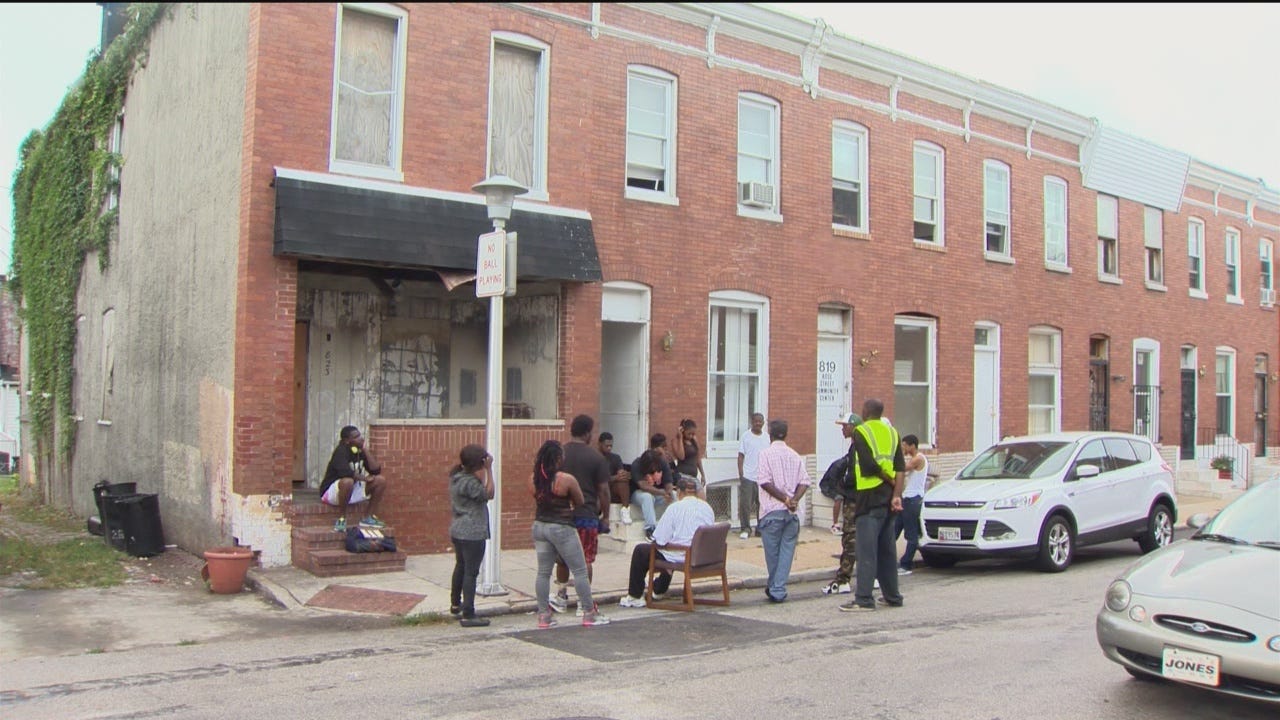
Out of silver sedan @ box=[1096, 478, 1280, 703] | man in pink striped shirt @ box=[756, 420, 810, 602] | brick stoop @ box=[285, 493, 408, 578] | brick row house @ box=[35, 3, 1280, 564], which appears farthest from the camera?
brick row house @ box=[35, 3, 1280, 564]

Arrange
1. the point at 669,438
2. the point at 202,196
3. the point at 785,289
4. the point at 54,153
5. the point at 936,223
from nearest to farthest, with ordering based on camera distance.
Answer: the point at 202,196 → the point at 669,438 → the point at 785,289 → the point at 936,223 → the point at 54,153

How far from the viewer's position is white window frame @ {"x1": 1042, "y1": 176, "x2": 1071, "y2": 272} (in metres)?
21.0

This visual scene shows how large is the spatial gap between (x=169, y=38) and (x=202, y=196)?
352cm

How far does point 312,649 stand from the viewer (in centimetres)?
829

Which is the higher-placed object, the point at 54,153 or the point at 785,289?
the point at 54,153

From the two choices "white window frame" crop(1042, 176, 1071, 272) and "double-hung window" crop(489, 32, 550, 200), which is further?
"white window frame" crop(1042, 176, 1071, 272)

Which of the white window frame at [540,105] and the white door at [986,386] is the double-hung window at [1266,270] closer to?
the white door at [986,386]

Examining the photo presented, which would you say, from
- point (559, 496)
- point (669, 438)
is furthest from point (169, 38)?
point (559, 496)

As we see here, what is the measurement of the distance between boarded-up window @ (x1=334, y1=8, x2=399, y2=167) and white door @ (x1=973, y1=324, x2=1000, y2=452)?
11.6m

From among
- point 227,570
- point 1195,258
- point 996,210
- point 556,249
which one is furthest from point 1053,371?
point 227,570

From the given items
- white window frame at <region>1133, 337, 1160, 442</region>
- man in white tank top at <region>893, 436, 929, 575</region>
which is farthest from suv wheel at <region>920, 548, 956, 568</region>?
white window frame at <region>1133, 337, 1160, 442</region>

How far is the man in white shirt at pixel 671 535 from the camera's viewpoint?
32.9ft

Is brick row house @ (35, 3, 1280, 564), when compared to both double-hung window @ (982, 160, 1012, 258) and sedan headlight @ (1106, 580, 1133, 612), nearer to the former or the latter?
double-hung window @ (982, 160, 1012, 258)

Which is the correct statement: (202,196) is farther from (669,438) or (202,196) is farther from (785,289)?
(785,289)
